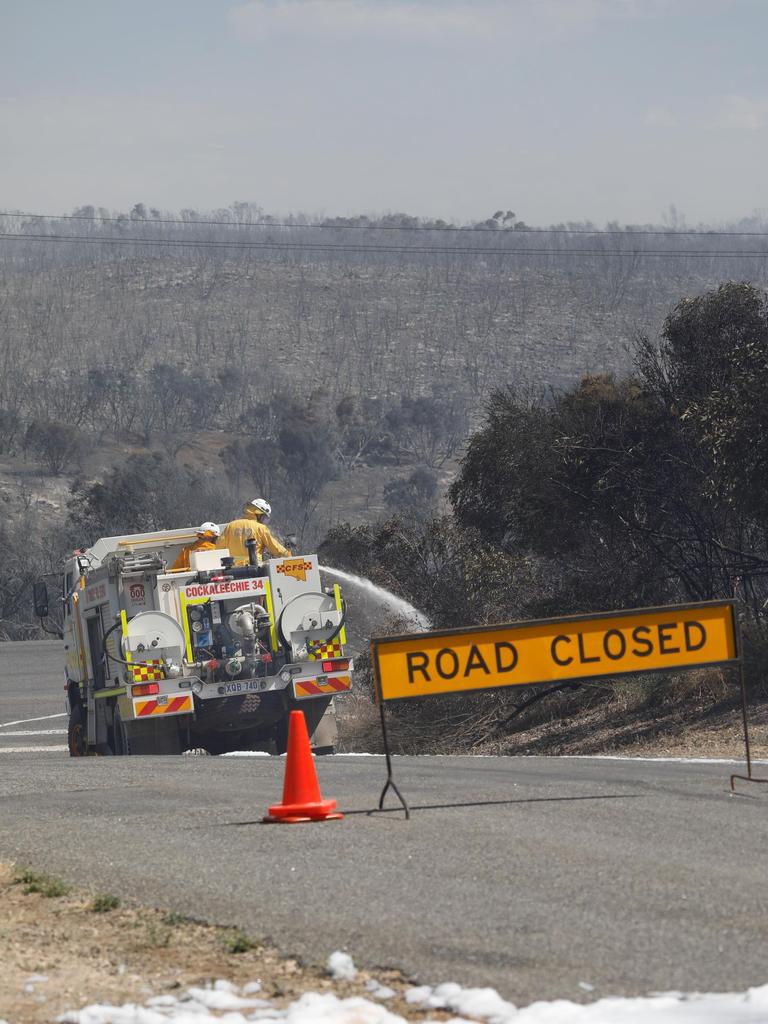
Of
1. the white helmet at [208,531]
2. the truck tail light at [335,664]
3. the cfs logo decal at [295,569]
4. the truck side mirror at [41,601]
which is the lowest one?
the truck tail light at [335,664]

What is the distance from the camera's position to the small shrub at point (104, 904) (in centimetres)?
691

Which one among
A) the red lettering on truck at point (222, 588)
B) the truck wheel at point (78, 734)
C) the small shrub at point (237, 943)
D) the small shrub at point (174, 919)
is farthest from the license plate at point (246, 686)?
the small shrub at point (237, 943)

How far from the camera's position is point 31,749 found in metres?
22.1

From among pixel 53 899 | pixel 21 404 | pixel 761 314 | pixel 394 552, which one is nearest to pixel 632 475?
pixel 761 314

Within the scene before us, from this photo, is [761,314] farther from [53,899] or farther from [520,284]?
[520,284]

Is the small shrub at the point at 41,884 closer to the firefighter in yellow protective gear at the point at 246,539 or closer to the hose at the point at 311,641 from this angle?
the hose at the point at 311,641

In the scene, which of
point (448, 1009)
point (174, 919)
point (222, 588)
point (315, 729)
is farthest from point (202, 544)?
point (448, 1009)

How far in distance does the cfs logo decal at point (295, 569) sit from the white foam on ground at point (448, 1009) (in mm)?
11444

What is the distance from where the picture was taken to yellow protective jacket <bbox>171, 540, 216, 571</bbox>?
56.0ft

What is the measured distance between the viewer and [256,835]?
8.61 m

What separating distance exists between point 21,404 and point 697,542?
82.9m

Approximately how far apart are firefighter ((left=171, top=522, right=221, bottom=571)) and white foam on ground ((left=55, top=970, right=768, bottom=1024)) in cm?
1179

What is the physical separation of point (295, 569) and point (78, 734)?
13.4 ft

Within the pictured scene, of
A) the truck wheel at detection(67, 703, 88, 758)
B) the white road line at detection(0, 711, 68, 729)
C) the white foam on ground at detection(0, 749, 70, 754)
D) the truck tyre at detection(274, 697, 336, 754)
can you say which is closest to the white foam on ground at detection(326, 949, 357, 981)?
the truck tyre at detection(274, 697, 336, 754)
